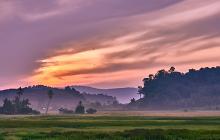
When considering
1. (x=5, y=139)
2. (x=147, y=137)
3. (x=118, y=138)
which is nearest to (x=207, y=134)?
(x=147, y=137)

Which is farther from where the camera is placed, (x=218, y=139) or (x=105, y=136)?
(x=105, y=136)

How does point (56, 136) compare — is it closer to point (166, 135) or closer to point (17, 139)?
point (17, 139)

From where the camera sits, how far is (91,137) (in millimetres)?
76750

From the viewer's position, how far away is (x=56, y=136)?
78750 millimetres

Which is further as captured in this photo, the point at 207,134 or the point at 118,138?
the point at 207,134

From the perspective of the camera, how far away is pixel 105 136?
77.5 metres

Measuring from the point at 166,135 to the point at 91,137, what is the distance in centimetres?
1362

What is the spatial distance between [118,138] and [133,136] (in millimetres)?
4245

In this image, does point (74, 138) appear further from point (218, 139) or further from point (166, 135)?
point (218, 139)

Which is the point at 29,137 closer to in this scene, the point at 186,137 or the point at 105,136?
the point at 105,136

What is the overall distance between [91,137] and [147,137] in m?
10.1

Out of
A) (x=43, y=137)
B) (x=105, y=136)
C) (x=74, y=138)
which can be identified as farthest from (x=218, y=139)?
(x=43, y=137)

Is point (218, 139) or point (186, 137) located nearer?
point (218, 139)

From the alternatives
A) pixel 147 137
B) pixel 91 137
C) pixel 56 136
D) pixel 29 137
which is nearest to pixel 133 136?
pixel 147 137
